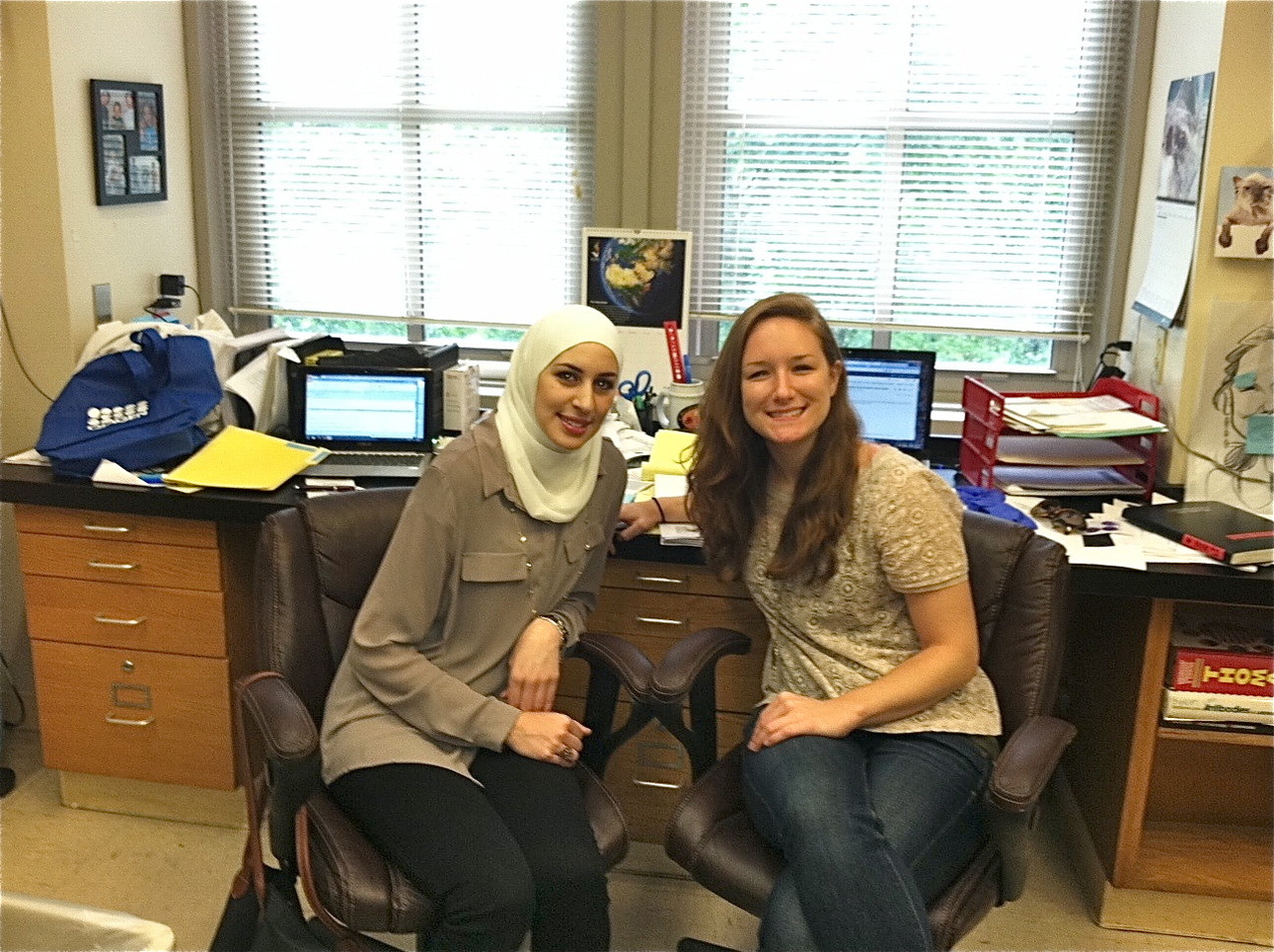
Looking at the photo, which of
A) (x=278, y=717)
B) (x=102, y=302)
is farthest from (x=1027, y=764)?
(x=102, y=302)

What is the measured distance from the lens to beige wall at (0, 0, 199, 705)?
256cm

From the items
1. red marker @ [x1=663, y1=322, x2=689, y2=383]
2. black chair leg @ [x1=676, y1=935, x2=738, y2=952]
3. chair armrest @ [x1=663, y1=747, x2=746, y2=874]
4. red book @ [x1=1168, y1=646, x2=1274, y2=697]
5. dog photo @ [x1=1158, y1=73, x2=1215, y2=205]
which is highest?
dog photo @ [x1=1158, y1=73, x2=1215, y2=205]

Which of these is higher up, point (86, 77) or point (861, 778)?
point (86, 77)

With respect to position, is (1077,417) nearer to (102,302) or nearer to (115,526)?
(115,526)

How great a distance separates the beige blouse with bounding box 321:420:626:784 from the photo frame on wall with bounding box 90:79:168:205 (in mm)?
1454

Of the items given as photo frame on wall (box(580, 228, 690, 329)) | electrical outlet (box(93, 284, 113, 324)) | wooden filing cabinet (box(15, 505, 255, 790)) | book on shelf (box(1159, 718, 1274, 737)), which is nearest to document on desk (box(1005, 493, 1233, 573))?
book on shelf (box(1159, 718, 1274, 737))

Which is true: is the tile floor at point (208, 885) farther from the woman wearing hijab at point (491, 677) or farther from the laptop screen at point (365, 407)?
the laptop screen at point (365, 407)

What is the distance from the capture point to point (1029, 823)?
155cm

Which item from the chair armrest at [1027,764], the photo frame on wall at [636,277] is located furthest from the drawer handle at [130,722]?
the chair armrest at [1027,764]

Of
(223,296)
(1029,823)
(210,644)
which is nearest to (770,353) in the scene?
(1029,823)

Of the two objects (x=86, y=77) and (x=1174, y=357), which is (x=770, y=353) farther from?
(x=86, y=77)

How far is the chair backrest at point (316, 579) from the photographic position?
6.01 ft

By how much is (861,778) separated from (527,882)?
484 mm

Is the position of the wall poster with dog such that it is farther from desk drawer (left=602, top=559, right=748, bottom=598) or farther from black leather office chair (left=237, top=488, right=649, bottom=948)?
black leather office chair (left=237, top=488, right=649, bottom=948)
